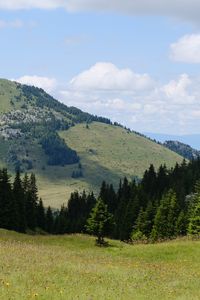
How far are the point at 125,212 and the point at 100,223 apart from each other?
4566cm

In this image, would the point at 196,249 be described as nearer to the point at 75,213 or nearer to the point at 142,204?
the point at 142,204

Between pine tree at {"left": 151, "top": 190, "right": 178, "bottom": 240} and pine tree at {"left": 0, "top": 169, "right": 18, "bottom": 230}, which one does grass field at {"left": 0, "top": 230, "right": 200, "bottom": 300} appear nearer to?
pine tree at {"left": 0, "top": 169, "right": 18, "bottom": 230}

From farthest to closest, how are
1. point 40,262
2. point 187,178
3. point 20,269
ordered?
point 187,178 → point 40,262 → point 20,269

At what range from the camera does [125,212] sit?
11038 centimetres

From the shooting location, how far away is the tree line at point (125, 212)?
7719 cm

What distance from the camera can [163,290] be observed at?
64.2ft

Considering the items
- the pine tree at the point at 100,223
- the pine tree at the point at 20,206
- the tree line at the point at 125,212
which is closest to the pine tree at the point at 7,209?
the tree line at the point at 125,212

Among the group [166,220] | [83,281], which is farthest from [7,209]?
[83,281]

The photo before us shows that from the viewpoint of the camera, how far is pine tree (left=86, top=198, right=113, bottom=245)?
6404cm

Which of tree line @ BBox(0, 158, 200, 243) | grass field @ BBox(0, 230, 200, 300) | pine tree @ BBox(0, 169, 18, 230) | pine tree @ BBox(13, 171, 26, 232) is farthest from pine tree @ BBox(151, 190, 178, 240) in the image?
grass field @ BBox(0, 230, 200, 300)

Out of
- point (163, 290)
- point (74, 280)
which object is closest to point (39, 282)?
point (74, 280)

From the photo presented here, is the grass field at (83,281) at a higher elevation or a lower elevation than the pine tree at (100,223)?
higher

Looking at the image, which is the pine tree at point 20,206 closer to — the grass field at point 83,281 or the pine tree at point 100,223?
the pine tree at point 100,223

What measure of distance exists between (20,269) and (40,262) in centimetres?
376
